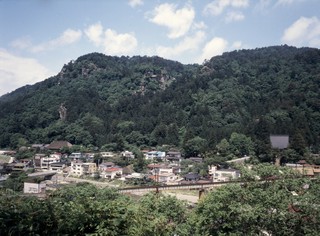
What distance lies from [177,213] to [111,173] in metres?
18.6

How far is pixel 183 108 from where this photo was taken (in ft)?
161

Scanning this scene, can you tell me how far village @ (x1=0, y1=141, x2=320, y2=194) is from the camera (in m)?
25.5

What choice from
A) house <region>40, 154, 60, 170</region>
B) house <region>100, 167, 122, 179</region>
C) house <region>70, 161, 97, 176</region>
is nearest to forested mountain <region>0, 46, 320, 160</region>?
house <region>40, 154, 60, 170</region>

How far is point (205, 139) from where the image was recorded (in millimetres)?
35812

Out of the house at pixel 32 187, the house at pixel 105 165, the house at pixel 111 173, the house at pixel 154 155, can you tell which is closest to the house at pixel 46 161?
the house at pixel 105 165

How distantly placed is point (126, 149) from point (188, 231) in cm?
2948

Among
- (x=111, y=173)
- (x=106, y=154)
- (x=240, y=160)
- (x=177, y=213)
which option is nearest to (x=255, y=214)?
(x=177, y=213)

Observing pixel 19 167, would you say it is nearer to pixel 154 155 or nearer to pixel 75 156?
pixel 75 156

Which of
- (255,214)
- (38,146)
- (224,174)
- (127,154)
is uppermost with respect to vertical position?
(38,146)

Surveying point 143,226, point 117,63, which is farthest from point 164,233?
point 117,63

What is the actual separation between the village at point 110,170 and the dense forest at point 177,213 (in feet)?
36.0

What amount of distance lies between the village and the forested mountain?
120 inches

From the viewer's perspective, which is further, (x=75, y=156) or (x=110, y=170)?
(x=75, y=156)

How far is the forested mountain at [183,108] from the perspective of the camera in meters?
35.9
